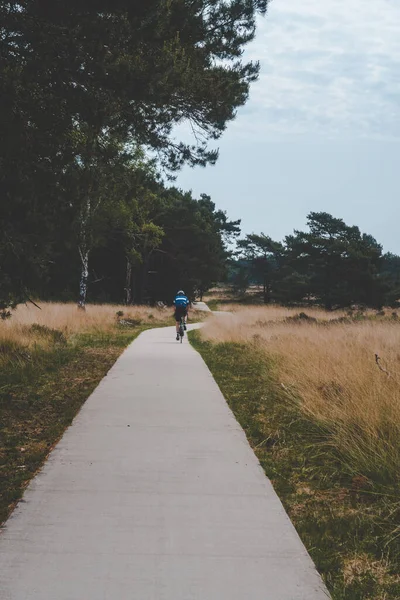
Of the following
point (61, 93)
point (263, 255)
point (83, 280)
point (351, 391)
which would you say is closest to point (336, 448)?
point (351, 391)

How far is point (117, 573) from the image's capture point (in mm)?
3176

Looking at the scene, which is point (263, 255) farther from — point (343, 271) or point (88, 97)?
point (88, 97)

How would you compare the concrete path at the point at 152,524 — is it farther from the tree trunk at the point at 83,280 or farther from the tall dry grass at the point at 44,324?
the tree trunk at the point at 83,280

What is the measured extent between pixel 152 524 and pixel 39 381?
21.0ft

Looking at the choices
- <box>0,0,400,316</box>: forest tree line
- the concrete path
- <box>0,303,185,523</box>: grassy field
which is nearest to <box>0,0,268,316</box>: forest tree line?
<box>0,0,400,316</box>: forest tree line

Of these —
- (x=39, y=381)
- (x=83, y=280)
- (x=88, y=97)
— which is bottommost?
(x=39, y=381)

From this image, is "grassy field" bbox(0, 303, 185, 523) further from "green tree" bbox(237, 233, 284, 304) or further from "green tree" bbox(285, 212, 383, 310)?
"green tree" bbox(237, 233, 284, 304)

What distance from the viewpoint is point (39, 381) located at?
9.76 meters

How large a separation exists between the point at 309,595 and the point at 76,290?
43.3 meters

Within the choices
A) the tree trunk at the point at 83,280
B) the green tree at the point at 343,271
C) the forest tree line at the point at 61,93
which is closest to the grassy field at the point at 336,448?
the forest tree line at the point at 61,93

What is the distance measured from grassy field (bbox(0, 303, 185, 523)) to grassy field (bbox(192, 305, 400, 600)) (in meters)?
2.33

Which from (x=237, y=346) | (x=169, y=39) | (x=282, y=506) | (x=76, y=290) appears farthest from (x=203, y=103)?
(x=76, y=290)

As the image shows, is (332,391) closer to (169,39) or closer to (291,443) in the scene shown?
(291,443)

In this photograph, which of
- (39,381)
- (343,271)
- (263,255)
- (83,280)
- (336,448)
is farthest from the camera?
(263,255)
